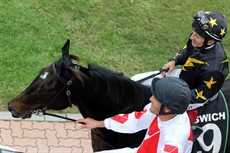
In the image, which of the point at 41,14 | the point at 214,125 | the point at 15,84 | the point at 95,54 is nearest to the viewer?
the point at 214,125

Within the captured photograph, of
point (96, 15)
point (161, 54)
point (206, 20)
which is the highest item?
point (206, 20)

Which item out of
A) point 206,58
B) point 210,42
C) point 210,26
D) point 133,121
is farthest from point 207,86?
point 133,121

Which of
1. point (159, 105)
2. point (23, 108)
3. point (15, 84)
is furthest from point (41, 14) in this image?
point (159, 105)

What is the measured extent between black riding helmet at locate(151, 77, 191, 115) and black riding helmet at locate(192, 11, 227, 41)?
100cm

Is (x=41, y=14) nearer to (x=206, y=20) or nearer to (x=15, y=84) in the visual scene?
(x=15, y=84)

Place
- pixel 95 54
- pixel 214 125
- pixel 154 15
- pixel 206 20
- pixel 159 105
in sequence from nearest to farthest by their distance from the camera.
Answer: pixel 159 105 → pixel 206 20 → pixel 214 125 → pixel 95 54 → pixel 154 15

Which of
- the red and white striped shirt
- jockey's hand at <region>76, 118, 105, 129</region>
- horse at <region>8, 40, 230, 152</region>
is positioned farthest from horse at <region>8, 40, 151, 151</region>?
the red and white striped shirt

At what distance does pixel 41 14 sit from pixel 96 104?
4.78 metres

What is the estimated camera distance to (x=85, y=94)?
4270mm

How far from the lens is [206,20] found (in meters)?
4.30

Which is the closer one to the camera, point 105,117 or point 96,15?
point 105,117

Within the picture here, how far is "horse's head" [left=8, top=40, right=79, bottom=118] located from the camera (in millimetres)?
4180

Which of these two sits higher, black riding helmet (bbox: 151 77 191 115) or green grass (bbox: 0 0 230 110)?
black riding helmet (bbox: 151 77 191 115)

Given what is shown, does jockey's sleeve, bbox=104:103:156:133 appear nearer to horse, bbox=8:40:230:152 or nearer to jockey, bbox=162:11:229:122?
horse, bbox=8:40:230:152
